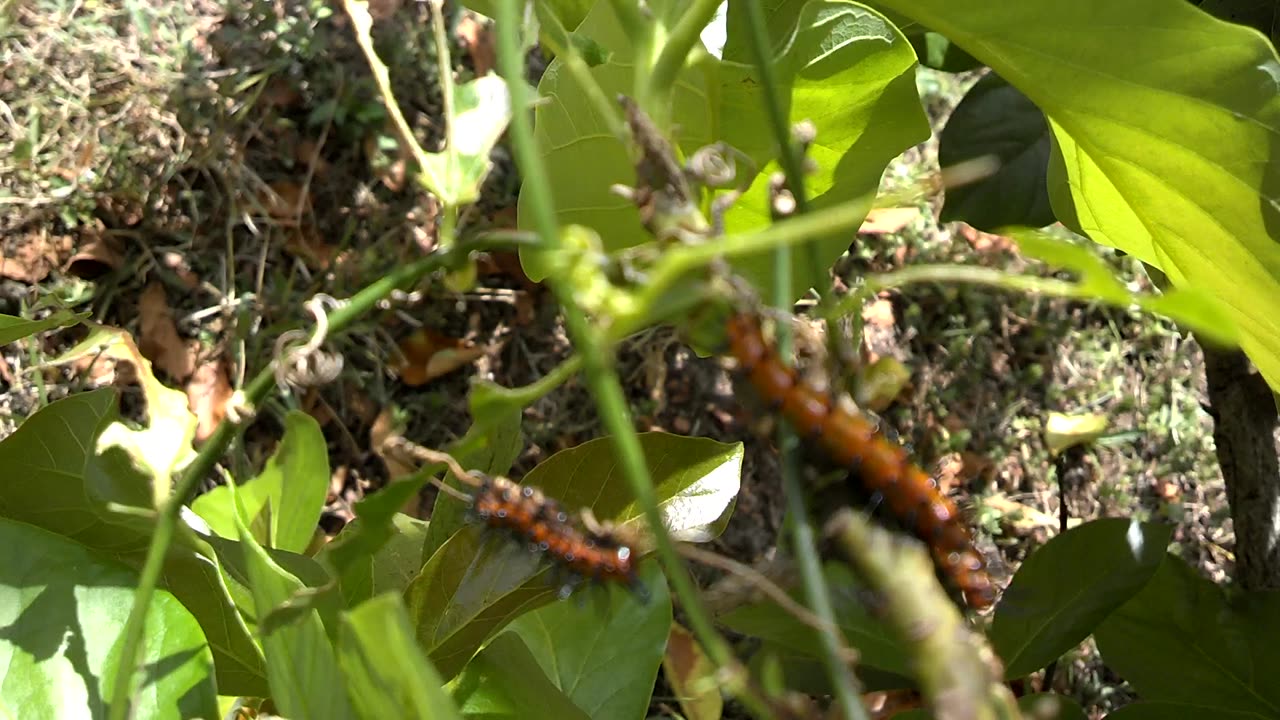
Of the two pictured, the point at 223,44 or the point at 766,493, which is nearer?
the point at 766,493

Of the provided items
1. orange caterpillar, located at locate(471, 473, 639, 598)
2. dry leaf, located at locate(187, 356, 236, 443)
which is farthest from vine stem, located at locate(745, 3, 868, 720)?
dry leaf, located at locate(187, 356, 236, 443)

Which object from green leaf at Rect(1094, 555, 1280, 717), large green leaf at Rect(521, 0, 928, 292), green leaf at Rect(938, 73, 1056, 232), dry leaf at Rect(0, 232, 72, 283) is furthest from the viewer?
dry leaf at Rect(0, 232, 72, 283)

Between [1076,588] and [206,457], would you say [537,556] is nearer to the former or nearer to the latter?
[206,457]

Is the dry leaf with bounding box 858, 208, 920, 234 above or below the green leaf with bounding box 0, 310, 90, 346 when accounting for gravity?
below

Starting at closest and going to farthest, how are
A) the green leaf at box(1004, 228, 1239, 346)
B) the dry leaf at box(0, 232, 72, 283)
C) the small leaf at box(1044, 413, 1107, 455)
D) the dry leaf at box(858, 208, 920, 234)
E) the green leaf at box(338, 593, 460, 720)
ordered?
the green leaf at box(1004, 228, 1239, 346)
the green leaf at box(338, 593, 460, 720)
the small leaf at box(1044, 413, 1107, 455)
the dry leaf at box(0, 232, 72, 283)
the dry leaf at box(858, 208, 920, 234)

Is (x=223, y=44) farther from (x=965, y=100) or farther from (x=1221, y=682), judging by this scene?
(x=1221, y=682)

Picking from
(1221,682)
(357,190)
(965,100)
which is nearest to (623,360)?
(357,190)

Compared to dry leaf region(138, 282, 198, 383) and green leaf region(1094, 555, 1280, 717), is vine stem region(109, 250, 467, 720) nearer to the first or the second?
green leaf region(1094, 555, 1280, 717)
